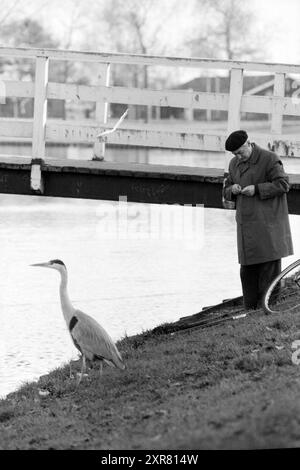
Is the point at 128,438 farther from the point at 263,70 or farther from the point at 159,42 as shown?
the point at 159,42

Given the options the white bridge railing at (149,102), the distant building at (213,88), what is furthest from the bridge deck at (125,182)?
the distant building at (213,88)

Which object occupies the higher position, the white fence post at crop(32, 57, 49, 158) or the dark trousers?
the white fence post at crop(32, 57, 49, 158)

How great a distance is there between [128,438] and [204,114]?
97652 mm

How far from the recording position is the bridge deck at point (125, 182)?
1319cm

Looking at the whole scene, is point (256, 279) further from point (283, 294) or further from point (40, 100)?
point (40, 100)

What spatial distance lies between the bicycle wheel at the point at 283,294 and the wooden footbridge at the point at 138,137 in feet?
5.31

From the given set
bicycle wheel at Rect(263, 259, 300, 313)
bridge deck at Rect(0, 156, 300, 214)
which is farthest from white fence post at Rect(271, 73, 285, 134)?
bicycle wheel at Rect(263, 259, 300, 313)

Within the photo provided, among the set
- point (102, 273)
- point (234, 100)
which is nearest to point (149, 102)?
point (234, 100)

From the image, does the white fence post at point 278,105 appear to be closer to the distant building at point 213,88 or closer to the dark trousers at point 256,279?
the dark trousers at point 256,279

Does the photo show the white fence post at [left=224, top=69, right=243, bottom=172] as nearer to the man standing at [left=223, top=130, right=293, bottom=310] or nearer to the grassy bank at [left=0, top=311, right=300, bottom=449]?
the man standing at [left=223, top=130, right=293, bottom=310]

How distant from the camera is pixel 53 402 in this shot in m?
9.60

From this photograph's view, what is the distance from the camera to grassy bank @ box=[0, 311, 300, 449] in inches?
262

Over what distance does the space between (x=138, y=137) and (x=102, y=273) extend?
6.34 metres

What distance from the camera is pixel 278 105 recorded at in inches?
537
